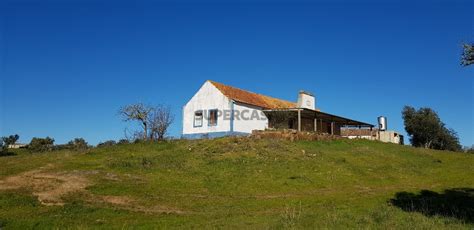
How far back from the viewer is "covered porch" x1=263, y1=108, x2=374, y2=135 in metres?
39.7

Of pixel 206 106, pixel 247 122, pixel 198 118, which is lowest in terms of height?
pixel 247 122

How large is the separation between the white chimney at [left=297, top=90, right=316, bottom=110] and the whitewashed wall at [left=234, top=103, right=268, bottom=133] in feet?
25.3

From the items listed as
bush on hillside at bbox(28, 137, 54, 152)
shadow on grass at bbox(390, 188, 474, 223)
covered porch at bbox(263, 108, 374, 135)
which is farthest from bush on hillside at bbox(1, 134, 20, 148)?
shadow on grass at bbox(390, 188, 474, 223)

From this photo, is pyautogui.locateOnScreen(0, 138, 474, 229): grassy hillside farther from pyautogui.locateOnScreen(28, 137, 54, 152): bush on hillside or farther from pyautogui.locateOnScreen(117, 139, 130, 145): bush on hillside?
pyautogui.locateOnScreen(28, 137, 54, 152): bush on hillside

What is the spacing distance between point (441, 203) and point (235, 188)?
795 centimetres

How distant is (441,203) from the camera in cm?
1661

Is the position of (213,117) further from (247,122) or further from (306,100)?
(306,100)

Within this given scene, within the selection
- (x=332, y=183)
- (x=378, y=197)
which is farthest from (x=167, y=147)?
(x=378, y=197)

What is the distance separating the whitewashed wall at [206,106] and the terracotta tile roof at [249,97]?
1.83 ft

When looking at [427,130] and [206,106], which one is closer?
[206,106]

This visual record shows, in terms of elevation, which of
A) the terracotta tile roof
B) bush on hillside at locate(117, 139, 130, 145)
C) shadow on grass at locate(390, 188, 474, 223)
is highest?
the terracotta tile roof

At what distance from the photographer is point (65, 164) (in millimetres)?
23828

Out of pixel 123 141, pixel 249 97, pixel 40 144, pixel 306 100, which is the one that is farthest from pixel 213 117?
pixel 40 144

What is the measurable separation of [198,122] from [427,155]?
62.0 feet
